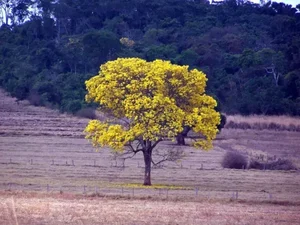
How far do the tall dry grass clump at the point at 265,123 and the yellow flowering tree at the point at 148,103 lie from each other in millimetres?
35370

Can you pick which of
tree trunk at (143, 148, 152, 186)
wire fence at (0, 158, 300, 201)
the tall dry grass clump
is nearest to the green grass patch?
wire fence at (0, 158, 300, 201)

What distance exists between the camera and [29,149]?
49844 millimetres

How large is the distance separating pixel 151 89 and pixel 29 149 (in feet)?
56.7

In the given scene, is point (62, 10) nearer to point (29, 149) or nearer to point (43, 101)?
point (43, 101)

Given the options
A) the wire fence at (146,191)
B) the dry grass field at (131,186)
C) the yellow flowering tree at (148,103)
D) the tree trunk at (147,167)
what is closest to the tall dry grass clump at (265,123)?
the dry grass field at (131,186)

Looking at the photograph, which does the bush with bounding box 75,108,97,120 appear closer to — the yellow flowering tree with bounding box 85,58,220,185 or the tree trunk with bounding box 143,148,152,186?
the yellow flowering tree with bounding box 85,58,220,185

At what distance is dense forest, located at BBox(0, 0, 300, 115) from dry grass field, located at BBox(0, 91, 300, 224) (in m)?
21.0

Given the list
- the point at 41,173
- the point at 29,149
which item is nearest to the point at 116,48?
the point at 29,149

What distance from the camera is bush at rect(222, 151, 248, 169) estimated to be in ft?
147

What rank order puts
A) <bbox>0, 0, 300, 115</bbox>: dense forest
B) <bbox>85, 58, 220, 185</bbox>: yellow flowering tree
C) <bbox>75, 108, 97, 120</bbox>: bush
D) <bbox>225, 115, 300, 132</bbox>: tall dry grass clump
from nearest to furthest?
1. <bbox>85, 58, 220, 185</bbox>: yellow flowering tree
2. <bbox>225, 115, 300, 132</bbox>: tall dry grass clump
3. <bbox>75, 108, 97, 120</bbox>: bush
4. <bbox>0, 0, 300, 115</bbox>: dense forest

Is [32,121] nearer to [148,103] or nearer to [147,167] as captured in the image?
[147,167]

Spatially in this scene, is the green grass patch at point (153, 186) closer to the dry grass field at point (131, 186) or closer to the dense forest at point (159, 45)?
the dry grass field at point (131, 186)

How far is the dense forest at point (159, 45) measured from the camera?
8338 centimetres

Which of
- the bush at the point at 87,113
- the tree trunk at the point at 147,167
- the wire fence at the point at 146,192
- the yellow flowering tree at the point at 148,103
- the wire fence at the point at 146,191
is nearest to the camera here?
the wire fence at the point at 146,192
